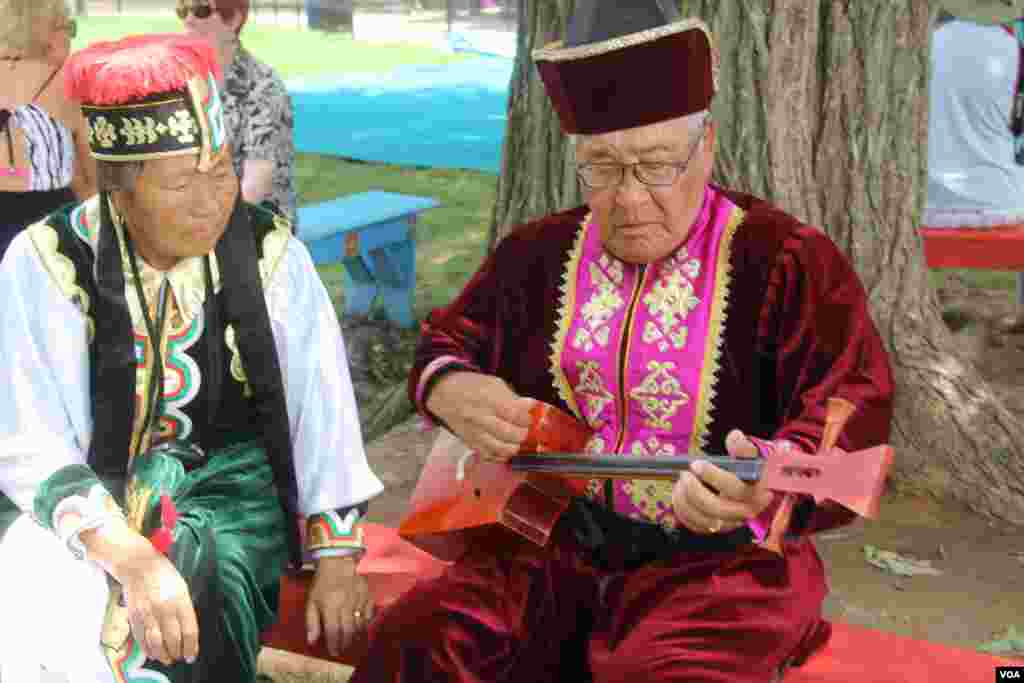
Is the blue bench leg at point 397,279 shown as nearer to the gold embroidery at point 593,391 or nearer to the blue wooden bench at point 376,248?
the blue wooden bench at point 376,248

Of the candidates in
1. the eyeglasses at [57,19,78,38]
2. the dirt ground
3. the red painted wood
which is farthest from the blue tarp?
the dirt ground

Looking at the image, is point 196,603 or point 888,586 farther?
point 888,586

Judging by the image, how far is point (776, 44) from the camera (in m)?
4.21

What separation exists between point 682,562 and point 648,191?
76 cm

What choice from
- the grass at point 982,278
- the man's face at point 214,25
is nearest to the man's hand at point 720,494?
the man's face at point 214,25

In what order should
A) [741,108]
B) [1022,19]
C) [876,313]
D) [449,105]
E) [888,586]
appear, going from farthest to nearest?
[449,105], [1022,19], [876,313], [888,586], [741,108]

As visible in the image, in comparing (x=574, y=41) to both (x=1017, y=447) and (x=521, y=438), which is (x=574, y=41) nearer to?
(x=521, y=438)

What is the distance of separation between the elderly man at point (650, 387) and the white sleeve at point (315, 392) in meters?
0.20

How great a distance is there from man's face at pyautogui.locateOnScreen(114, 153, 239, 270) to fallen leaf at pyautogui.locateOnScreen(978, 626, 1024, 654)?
2614mm

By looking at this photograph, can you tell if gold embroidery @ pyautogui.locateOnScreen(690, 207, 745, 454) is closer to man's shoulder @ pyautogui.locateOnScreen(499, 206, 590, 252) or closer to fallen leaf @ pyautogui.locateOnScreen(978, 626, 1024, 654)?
man's shoulder @ pyautogui.locateOnScreen(499, 206, 590, 252)

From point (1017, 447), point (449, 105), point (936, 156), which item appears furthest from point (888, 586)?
point (449, 105)

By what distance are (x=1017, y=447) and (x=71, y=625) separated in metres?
3.51

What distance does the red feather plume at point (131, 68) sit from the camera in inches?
99.3

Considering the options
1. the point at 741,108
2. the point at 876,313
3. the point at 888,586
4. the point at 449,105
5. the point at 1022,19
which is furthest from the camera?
the point at 449,105
